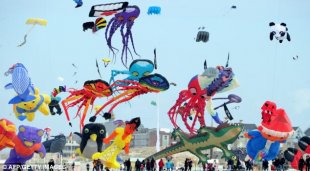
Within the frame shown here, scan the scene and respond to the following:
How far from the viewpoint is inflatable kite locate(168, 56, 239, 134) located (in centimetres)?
4172

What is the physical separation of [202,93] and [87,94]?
23.2 feet

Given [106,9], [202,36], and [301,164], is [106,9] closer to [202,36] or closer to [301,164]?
[202,36]

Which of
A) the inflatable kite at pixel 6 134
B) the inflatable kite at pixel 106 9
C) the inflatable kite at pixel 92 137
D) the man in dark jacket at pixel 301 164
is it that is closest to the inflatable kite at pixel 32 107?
the inflatable kite at pixel 6 134

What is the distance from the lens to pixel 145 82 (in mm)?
40531

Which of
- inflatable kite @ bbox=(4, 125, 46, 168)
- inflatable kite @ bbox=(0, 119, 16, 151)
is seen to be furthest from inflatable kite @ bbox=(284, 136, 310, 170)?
inflatable kite @ bbox=(0, 119, 16, 151)

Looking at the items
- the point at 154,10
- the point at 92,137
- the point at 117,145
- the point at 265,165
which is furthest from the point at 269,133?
the point at 92,137

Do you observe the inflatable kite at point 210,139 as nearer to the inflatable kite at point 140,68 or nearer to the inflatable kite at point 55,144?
the inflatable kite at point 140,68

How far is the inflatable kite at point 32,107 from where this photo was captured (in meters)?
40.7

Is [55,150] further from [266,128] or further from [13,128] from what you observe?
[266,128]

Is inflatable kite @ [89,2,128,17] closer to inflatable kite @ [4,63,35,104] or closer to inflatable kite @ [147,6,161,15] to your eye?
inflatable kite @ [147,6,161,15]

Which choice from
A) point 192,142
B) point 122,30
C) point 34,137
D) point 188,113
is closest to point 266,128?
point 192,142

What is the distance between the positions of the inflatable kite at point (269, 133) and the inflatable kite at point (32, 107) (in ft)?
39.8

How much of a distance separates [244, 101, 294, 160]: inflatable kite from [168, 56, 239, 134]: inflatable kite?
3.42 metres

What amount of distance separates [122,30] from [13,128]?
8.40m
